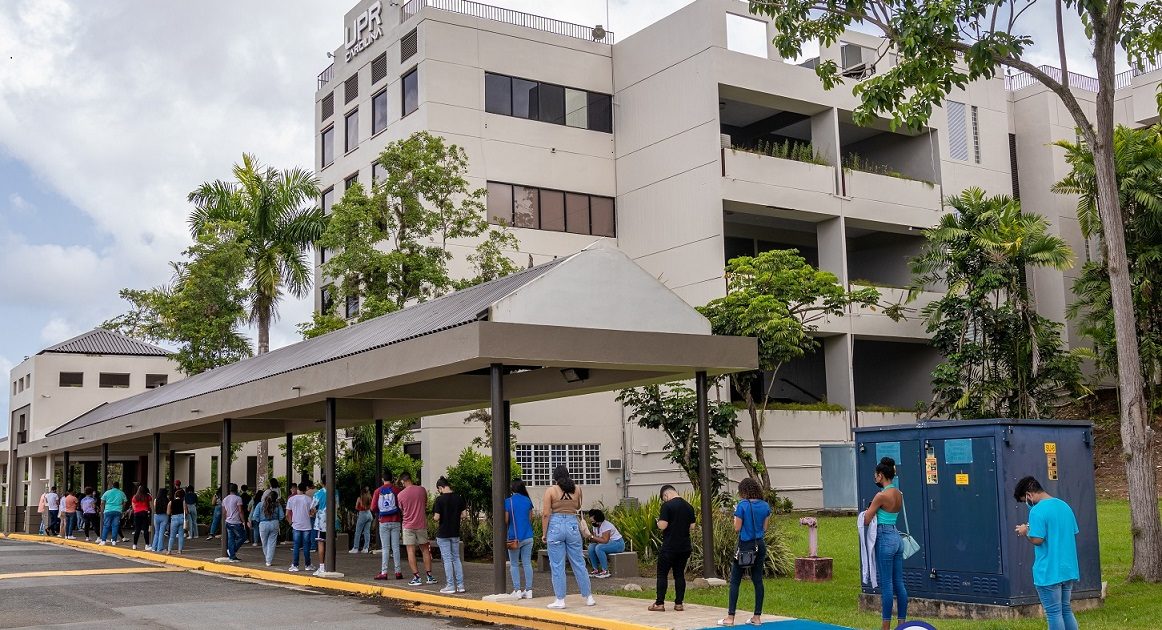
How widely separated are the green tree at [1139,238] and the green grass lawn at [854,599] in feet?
42.0

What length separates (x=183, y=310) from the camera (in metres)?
37.8

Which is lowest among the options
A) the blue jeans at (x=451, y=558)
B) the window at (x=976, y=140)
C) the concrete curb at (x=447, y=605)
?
the concrete curb at (x=447, y=605)

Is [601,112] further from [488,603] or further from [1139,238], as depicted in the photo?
[488,603]

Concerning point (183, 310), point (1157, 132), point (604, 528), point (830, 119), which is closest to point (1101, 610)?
point (604, 528)

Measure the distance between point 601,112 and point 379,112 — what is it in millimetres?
7337

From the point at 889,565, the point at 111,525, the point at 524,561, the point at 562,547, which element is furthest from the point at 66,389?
the point at 889,565

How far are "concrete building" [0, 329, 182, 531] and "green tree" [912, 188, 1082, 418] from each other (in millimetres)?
29534

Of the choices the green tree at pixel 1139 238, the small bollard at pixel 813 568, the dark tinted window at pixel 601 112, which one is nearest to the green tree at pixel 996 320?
the green tree at pixel 1139 238

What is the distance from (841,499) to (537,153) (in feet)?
46.1

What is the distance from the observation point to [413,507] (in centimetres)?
1802

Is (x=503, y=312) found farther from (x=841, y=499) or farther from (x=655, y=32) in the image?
(x=655, y=32)

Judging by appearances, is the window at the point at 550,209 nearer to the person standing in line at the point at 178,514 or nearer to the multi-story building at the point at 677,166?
the multi-story building at the point at 677,166

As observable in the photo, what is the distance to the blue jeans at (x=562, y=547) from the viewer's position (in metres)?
14.1

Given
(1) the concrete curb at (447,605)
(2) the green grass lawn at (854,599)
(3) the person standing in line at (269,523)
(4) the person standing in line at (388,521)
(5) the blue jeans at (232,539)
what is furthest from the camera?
(5) the blue jeans at (232,539)
